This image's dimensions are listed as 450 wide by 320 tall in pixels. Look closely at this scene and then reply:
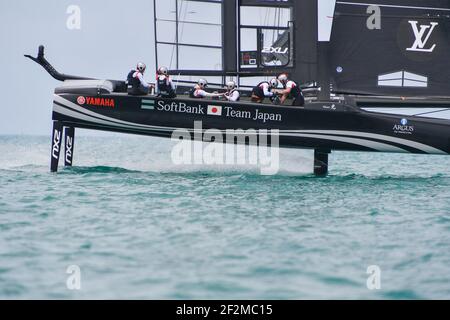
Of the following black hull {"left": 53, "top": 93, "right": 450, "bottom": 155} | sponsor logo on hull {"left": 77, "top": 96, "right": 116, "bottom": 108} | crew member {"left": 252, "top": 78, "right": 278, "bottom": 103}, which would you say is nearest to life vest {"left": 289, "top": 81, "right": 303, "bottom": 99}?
black hull {"left": 53, "top": 93, "right": 450, "bottom": 155}

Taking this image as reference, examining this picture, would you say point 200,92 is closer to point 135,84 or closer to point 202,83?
point 202,83

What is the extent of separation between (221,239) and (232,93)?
6.73 meters

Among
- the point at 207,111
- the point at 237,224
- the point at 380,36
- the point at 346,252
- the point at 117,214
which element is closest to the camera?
the point at 346,252

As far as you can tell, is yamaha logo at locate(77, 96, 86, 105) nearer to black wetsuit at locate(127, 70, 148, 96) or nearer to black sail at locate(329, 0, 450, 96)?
black wetsuit at locate(127, 70, 148, 96)

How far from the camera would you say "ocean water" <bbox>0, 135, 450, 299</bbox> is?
595 cm

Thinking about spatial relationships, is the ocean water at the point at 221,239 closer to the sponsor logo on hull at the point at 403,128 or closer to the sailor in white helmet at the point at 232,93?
the sponsor logo on hull at the point at 403,128

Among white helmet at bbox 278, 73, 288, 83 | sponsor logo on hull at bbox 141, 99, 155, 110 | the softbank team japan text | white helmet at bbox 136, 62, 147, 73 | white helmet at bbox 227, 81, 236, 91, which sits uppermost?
white helmet at bbox 136, 62, 147, 73

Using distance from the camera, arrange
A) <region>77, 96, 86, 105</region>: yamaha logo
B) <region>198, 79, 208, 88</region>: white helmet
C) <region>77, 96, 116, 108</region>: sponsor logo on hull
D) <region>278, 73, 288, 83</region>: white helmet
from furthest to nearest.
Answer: <region>198, 79, 208, 88</region>: white helmet → <region>278, 73, 288, 83</region>: white helmet → <region>77, 96, 86, 105</region>: yamaha logo → <region>77, 96, 116, 108</region>: sponsor logo on hull

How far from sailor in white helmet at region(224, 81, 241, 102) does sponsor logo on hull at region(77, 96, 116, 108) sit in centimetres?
220

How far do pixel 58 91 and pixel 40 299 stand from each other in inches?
350

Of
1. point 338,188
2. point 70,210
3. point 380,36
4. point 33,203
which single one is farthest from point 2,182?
point 380,36

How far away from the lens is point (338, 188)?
12.6 meters

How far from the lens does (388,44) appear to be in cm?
1483

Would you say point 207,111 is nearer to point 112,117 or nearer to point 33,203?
point 112,117
